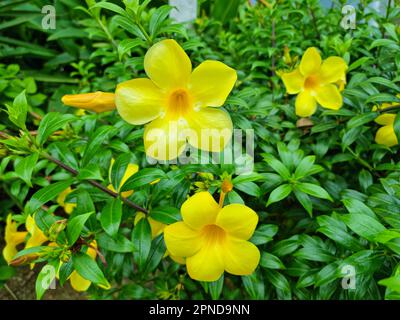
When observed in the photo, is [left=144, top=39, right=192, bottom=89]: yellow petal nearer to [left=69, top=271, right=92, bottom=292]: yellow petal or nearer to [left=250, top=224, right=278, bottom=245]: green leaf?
[left=250, top=224, right=278, bottom=245]: green leaf

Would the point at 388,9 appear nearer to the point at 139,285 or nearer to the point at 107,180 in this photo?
the point at 107,180

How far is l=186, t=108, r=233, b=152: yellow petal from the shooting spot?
3.24 ft

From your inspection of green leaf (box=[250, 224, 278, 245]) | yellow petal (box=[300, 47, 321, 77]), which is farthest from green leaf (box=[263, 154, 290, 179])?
yellow petal (box=[300, 47, 321, 77])

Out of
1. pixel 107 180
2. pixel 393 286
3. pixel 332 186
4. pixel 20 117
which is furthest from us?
pixel 332 186

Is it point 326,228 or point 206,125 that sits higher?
point 206,125

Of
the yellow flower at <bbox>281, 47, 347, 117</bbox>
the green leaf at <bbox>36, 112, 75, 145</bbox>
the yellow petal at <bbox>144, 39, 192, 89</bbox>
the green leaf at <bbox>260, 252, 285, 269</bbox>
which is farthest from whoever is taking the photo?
the yellow flower at <bbox>281, 47, 347, 117</bbox>

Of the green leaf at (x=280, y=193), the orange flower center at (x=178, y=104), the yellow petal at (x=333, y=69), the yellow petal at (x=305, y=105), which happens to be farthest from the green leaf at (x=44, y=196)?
the yellow petal at (x=333, y=69)

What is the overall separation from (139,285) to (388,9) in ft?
5.72

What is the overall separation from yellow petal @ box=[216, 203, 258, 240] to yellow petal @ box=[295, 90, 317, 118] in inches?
26.6

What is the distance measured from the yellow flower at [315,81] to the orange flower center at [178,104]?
23.9 inches

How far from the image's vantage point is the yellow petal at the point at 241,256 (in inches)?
39.7

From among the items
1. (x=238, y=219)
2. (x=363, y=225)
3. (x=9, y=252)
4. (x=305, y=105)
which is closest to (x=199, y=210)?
(x=238, y=219)

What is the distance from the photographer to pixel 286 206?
1575 mm
